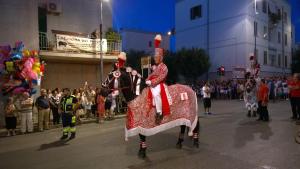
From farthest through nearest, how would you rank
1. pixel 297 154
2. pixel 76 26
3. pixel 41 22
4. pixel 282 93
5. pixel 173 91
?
pixel 282 93, pixel 76 26, pixel 41 22, pixel 173 91, pixel 297 154

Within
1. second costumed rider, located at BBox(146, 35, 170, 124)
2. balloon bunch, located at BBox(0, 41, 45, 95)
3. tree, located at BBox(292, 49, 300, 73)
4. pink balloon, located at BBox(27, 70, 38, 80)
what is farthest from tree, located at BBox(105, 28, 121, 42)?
tree, located at BBox(292, 49, 300, 73)

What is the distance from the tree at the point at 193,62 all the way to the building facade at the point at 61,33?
16.2 meters

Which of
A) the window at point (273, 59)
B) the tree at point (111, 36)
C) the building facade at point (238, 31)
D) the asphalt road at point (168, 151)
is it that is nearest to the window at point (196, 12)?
the building facade at point (238, 31)

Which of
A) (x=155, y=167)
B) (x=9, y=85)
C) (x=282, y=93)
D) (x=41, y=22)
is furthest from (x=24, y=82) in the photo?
(x=282, y=93)

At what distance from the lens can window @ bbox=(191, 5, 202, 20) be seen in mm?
41344

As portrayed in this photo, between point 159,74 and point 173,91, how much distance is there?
0.76m

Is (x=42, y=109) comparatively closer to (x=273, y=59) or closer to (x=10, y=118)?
(x=10, y=118)

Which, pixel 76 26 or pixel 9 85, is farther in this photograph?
pixel 76 26

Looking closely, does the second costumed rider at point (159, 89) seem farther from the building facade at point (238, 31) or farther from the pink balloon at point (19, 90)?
the building facade at point (238, 31)

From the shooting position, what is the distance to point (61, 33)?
65.2 ft

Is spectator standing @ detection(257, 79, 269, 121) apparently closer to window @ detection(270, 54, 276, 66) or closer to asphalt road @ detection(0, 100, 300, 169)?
asphalt road @ detection(0, 100, 300, 169)

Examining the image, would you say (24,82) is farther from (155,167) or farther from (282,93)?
(282,93)

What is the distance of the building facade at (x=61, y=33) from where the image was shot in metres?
16.8

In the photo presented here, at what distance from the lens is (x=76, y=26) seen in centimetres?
2080
